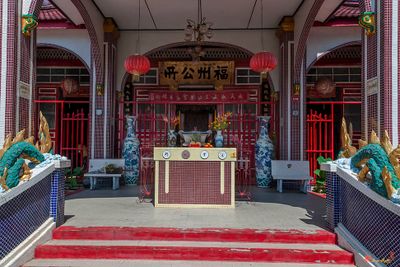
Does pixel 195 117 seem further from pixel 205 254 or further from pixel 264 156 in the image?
pixel 205 254

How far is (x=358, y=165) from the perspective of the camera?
3689mm

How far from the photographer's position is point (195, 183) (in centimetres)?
538

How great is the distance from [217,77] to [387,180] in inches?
258

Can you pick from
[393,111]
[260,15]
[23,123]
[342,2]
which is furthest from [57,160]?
[342,2]

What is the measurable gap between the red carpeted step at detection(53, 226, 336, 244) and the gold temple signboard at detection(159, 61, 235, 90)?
572 cm

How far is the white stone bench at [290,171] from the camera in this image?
741 centimetres

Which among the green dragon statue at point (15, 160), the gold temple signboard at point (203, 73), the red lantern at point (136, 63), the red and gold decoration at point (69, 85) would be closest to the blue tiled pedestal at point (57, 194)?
the green dragon statue at point (15, 160)

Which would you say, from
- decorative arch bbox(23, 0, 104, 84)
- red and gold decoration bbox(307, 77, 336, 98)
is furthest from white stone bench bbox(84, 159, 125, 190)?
red and gold decoration bbox(307, 77, 336, 98)

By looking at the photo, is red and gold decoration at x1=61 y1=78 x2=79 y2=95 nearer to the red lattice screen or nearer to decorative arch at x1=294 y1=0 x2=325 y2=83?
the red lattice screen

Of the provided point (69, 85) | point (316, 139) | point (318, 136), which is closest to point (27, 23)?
point (69, 85)

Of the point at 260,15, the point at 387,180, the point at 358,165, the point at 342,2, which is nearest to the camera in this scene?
the point at 387,180

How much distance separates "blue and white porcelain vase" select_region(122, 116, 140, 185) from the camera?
830cm

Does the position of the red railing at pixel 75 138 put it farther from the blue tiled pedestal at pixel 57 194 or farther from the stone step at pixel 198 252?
the stone step at pixel 198 252

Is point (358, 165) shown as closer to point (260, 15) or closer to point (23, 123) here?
point (23, 123)
